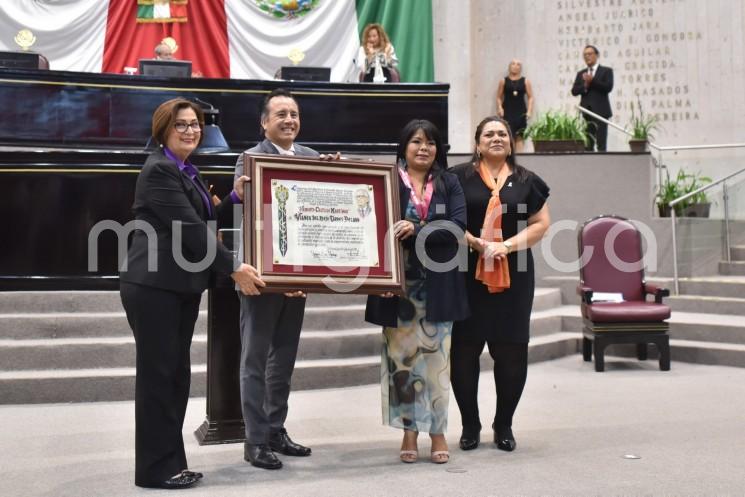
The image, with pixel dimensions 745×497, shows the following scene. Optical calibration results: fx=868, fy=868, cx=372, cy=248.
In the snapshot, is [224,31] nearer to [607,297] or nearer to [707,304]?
[607,297]

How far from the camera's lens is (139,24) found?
1121cm

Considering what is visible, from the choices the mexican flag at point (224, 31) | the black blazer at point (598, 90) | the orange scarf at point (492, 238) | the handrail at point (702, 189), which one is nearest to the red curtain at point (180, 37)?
the mexican flag at point (224, 31)

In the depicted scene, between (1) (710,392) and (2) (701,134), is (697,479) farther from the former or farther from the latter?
(2) (701,134)

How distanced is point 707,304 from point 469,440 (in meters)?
4.78

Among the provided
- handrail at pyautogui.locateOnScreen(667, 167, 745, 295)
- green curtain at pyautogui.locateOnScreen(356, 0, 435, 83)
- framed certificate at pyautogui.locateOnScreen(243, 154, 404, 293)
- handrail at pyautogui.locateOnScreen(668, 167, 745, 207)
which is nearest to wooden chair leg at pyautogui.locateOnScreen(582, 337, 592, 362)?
handrail at pyautogui.locateOnScreen(667, 167, 745, 295)

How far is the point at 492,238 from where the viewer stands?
175 inches

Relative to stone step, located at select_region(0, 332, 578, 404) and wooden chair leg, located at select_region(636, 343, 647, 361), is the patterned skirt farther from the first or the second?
wooden chair leg, located at select_region(636, 343, 647, 361)

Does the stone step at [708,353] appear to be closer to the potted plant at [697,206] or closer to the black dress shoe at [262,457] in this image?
the potted plant at [697,206]

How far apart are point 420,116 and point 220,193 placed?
266 centimetres

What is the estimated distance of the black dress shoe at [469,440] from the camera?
14.5 feet

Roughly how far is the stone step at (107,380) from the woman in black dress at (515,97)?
6570mm

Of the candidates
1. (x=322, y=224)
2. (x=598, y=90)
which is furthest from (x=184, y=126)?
(x=598, y=90)

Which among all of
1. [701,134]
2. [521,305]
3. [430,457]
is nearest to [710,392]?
[521,305]

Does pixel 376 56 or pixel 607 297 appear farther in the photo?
pixel 376 56
